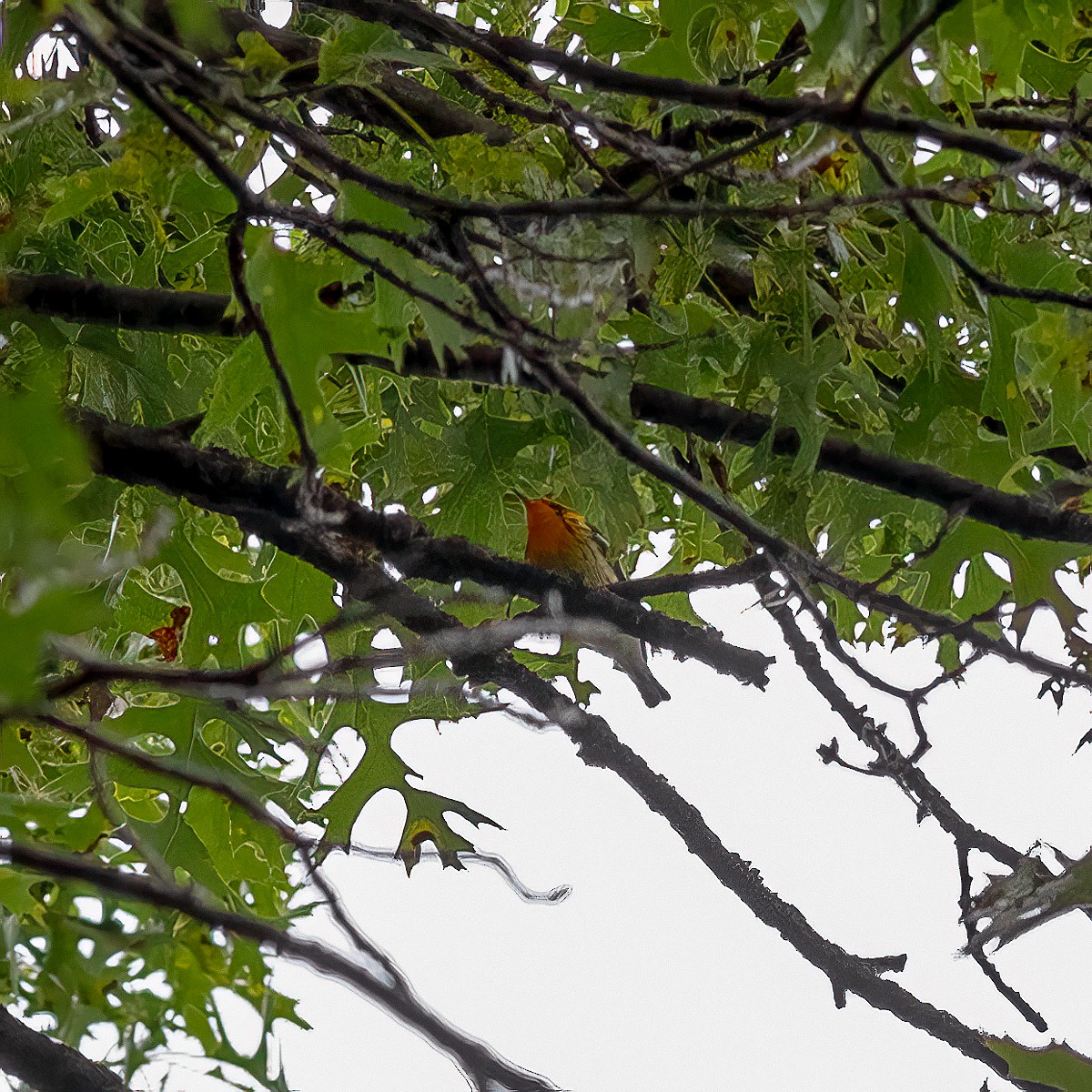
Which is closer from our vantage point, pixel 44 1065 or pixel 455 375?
pixel 44 1065

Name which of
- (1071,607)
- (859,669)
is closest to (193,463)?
(859,669)

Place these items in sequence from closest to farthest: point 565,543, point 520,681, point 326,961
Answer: point 326,961
point 520,681
point 565,543

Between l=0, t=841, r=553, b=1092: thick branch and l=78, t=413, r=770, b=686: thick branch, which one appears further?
l=78, t=413, r=770, b=686: thick branch

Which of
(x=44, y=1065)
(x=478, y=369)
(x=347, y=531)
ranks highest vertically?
(x=478, y=369)

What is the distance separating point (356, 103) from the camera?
650mm

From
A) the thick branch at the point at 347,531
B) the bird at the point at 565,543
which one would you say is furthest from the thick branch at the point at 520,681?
the bird at the point at 565,543

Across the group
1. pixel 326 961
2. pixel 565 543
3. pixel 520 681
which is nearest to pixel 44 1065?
pixel 326 961

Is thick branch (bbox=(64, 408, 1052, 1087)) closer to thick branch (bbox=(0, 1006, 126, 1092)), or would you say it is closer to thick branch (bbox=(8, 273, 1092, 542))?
thick branch (bbox=(8, 273, 1092, 542))

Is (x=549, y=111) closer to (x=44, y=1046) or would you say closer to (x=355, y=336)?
(x=355, y=336)

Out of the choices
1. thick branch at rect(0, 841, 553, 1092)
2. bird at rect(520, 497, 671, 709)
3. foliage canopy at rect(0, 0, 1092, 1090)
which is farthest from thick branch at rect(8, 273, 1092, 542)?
thick branch at rect(0, 841, 553, 1092)

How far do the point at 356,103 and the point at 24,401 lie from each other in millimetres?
448

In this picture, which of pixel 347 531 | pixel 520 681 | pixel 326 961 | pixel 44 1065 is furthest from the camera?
pixel 520 681

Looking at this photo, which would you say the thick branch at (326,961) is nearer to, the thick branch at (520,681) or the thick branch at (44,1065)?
the thick branch at (520,681)

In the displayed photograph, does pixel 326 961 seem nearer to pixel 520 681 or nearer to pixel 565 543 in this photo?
pixel 520 681
